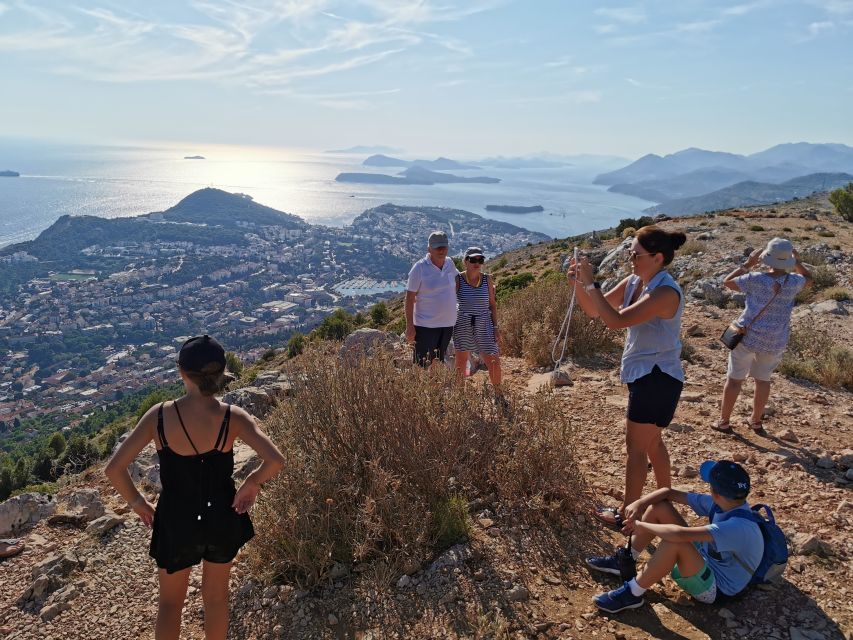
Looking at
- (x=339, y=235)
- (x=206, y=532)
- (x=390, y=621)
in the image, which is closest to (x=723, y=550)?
(x=390, y=621)

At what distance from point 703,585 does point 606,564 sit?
0.44 meters

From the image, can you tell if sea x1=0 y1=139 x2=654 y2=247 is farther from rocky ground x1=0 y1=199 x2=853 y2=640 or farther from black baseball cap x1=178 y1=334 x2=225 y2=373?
black baseball cap x1=178 y1=334 x2=225 y2=373

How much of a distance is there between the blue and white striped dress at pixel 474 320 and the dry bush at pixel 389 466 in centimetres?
106

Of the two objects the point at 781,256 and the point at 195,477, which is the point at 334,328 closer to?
the point at 781,256

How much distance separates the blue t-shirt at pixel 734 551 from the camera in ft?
7.12

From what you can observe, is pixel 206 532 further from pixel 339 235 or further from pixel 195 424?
pixel 339 235

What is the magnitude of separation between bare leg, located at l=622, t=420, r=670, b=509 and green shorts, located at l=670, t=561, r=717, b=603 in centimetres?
57

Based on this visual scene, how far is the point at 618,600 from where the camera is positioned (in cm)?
224

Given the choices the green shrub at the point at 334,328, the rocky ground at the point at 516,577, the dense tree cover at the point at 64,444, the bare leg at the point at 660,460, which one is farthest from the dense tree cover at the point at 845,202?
the dense tree cover at the point at 64,444

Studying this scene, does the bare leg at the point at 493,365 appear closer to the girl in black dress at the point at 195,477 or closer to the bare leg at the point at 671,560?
the bare leg at the point at 671,560

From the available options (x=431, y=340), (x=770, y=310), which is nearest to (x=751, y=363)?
(x=770, y=310)

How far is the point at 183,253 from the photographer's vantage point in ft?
236

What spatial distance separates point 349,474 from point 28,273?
255ft

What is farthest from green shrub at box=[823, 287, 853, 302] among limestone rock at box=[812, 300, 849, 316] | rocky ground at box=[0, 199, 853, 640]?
rocky ground at box=[0, 199, 853, 640]
